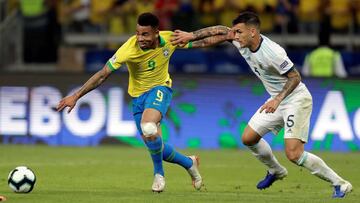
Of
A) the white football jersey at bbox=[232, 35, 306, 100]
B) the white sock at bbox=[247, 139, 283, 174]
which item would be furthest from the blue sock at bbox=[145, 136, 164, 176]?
the white football jersey at bbox=[232, 35, 306, 100]

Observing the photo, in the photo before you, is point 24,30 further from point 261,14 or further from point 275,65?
point 275,65

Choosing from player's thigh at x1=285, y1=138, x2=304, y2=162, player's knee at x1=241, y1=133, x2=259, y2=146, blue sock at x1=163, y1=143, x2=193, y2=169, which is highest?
player's thigh at x1=285, y1=138, x2=304, y2=162

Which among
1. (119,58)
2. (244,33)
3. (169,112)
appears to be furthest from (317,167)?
(169,112)

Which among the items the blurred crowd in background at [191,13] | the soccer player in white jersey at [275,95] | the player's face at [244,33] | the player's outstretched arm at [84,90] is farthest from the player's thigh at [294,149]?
the blurred crowd in background at [191,13]

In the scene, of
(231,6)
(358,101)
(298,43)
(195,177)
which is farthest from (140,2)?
(195,177)

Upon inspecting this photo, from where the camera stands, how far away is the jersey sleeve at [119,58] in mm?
11711

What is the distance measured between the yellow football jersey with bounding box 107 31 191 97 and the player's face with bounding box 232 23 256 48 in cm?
67

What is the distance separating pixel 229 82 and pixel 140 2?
14.5 feet

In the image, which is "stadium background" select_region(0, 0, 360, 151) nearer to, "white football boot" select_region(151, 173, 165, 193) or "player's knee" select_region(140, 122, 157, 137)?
"white football boot" select_region(151, 173, 165, 193)

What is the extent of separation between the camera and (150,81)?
12.2 m

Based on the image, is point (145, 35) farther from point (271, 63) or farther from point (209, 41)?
point (271, 63)

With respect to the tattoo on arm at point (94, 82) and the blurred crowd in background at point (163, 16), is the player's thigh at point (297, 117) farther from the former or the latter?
the blurred crowd in background at point (163, 16)

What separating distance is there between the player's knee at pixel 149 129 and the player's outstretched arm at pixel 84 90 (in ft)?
2.41

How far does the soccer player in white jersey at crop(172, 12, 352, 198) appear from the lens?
449 inches
